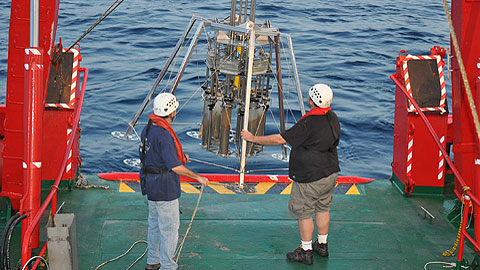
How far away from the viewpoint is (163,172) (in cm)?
692

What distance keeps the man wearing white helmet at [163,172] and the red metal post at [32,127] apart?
1035 mm

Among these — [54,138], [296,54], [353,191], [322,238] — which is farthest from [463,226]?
[296,54]

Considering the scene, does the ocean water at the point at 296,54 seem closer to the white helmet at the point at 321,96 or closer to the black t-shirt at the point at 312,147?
the black t-shirt at the point at 312,147

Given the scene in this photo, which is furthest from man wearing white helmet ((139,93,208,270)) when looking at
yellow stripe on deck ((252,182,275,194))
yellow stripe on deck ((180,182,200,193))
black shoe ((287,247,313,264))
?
yellow stripe on deck ((252,182,275,194))

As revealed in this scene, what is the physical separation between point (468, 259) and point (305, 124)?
99.8 inches

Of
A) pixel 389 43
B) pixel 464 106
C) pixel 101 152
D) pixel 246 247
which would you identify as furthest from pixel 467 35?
pixel 389 43

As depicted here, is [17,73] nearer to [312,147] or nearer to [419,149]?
[312,147]

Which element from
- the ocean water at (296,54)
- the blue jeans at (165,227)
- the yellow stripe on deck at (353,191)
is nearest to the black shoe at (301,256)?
the blue jeans at (165,227)

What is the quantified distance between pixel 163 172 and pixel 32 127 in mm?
1342

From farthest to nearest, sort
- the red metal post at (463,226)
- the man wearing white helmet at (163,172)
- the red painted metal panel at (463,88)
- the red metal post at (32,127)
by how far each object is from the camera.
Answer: the red painted metal panel at (463,88) < the red metal post at (463,226) < the red metal post at (32,127) < the man wearing white helmet at (163,172)

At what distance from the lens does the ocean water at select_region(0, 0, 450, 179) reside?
16.8m

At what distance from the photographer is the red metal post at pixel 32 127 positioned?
22.7ft

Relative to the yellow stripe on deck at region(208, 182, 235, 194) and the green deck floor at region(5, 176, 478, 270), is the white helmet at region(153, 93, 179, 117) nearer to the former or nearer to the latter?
the green deck floor at region(5, 176, 478, 270)

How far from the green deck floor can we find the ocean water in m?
5.67
